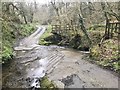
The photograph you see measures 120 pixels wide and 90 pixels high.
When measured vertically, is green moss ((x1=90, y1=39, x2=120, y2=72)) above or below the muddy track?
above

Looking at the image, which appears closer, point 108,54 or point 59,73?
point 59,73

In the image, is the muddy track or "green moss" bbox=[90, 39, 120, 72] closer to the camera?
the muddy track

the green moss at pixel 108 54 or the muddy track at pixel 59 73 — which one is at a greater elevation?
the green moss at pixel 108 54

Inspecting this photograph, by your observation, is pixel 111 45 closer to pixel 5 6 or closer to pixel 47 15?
pixel 5 6

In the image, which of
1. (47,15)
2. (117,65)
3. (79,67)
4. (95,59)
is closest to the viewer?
(117,65)

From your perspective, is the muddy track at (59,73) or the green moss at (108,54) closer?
the muddy track at (59,73)

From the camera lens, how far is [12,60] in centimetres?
1515

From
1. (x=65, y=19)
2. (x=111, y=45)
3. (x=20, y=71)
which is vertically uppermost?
(x=65, y=19)

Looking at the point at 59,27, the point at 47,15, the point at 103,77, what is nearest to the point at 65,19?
the point at 59,27

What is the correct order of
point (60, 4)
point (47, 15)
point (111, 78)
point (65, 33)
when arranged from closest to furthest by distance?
point (111, 78), point (65, 33), point (60, 4), point (47, 15)

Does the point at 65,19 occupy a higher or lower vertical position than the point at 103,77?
higher

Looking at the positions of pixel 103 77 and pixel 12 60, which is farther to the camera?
pixel 12 60

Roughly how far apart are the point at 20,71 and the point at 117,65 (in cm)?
609

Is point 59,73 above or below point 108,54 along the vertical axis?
below
